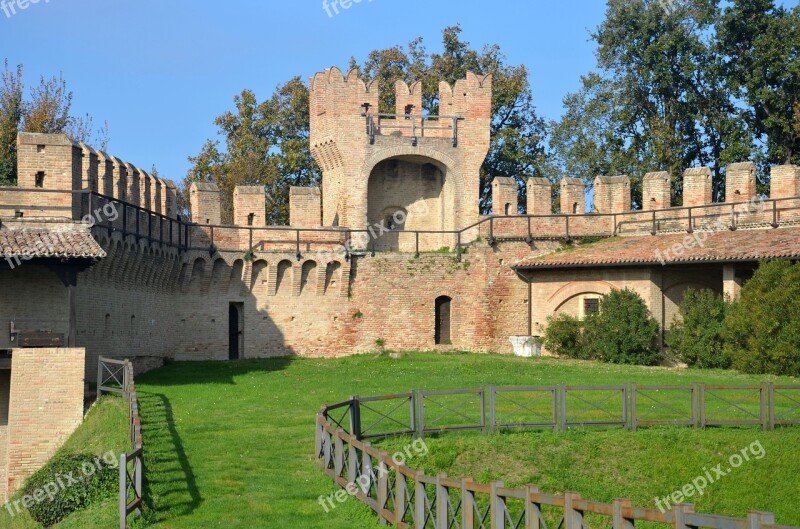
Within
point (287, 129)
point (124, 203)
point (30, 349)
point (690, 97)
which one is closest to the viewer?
point (30, 349)

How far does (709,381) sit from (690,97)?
22.9 metres

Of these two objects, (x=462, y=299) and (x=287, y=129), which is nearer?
(x=462, y=299)

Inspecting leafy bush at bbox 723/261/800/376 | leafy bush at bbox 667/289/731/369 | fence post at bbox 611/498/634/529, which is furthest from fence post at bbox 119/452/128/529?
leafy bush at bbox 667/289/731/369

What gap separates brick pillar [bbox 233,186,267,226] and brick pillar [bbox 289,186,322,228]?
3.03 feet

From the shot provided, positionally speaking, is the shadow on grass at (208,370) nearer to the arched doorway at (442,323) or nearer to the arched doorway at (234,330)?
the arched doorway at (234,330)

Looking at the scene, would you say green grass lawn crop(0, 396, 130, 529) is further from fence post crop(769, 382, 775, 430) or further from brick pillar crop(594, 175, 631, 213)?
brick pillar crop(594, 175, 631, 213)

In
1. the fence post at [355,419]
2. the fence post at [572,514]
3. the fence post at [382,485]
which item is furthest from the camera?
the fence post at [355,419]

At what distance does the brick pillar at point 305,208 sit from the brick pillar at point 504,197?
5538 mm

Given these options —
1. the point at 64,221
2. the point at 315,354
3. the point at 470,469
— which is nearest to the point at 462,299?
the point at 315,354

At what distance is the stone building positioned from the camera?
105 ft

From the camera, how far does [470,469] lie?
20234mm

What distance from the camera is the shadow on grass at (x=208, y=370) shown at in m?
29.2

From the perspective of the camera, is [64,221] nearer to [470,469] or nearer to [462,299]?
[470,469]

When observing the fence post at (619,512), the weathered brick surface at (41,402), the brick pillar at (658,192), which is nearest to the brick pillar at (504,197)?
the brick pillar at (658,192)
